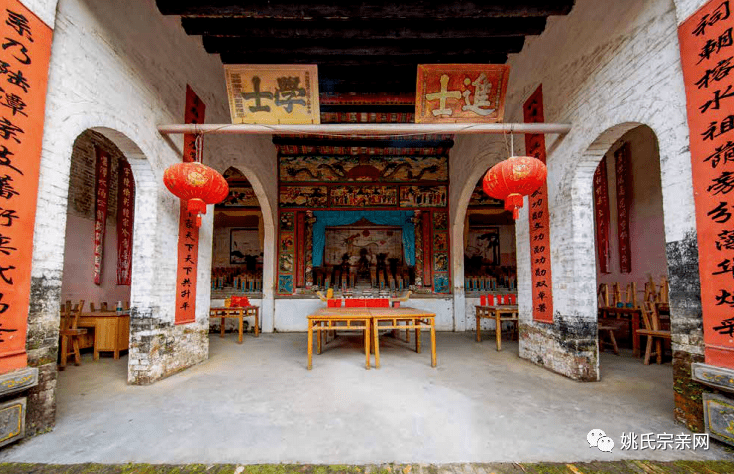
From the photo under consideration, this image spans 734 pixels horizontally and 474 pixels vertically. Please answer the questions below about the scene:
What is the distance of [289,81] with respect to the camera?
416 cm

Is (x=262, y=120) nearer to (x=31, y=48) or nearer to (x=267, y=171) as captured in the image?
(x=31, y=48)

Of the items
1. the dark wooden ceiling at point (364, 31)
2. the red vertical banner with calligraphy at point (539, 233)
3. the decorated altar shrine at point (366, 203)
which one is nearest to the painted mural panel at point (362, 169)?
the decorated altar shrine at point (366, 203)

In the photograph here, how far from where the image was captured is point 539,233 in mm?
4645

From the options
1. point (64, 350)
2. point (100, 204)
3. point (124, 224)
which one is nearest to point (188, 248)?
point (64, 350)

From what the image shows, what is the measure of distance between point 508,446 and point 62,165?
422cm

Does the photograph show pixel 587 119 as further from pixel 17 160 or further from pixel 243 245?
pixel 243 245

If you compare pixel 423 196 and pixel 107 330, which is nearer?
pixel 107 330

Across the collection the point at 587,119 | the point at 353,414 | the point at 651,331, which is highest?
the point at 587,119

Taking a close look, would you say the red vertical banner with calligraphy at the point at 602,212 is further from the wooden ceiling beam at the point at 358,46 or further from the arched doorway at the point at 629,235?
the wooden ceiling beam at the point at 358,46

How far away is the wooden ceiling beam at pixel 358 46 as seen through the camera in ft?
16.4

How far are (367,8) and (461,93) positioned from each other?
158 cm

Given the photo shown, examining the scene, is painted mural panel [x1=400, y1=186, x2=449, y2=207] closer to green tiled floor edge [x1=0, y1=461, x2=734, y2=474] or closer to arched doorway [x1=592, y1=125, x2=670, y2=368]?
arched doorway [x1=592, y1=125, x2=670, y2=368]

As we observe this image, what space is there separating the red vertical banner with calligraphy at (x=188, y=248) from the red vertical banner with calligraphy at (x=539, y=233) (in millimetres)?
4791

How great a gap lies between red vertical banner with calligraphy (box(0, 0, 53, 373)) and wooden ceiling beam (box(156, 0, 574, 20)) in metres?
1.97
